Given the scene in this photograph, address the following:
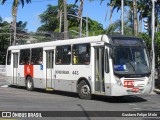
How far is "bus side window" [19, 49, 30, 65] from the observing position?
25.5 m

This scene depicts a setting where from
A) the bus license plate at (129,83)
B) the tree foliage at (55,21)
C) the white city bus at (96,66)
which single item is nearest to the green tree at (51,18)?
the tree foliage at (55,21)

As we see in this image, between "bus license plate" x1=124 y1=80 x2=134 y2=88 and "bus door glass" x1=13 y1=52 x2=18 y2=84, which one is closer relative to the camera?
"bus license plate" x1=124 y1=80 x2=134 y2=88

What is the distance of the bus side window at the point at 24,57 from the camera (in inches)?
1006

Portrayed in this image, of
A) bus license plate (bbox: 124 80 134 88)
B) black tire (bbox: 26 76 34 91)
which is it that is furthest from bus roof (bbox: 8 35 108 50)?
bus license plate (bbox: 124 80 134 88)

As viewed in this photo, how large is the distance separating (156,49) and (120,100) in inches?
475

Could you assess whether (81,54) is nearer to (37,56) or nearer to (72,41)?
(72,41)

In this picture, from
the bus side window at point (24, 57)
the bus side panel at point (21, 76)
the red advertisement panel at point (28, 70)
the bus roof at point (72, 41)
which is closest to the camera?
the bus roof at point (72, 41)

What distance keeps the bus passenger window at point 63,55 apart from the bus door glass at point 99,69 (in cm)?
237

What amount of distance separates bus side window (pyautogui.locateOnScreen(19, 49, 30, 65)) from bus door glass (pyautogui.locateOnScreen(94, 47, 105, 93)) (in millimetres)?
7304

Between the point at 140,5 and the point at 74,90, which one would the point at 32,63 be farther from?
the point at 140,5

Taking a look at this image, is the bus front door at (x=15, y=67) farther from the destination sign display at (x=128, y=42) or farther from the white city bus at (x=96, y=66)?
the destination sign display at (x=128, y=42)

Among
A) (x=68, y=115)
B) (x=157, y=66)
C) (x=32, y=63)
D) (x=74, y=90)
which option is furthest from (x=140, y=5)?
(x=68, y=115)

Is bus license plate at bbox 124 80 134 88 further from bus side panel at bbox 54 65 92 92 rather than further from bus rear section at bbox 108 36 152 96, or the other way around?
bus side panel at bbox 54 65 92 92

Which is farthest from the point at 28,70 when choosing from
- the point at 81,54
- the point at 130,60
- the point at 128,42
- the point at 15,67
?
the point at 130,60
